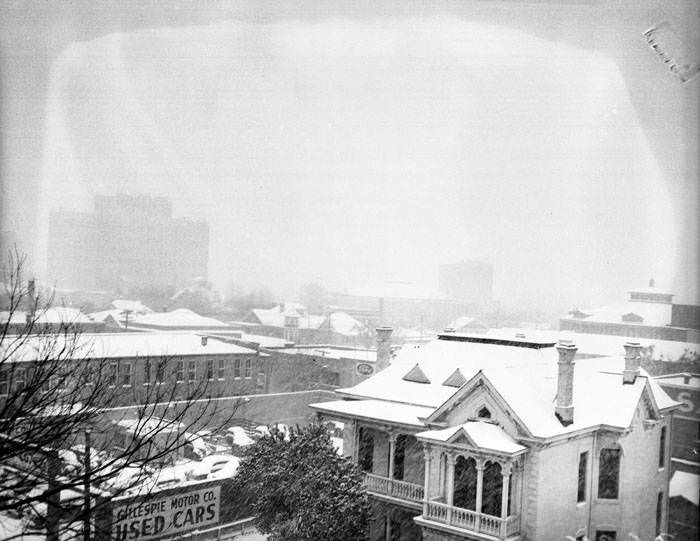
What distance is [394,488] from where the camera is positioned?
7.38m

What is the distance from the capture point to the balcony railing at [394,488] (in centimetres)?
727

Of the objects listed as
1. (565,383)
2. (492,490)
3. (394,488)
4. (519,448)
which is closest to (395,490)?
(394,488)

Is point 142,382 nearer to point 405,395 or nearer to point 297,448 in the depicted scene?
point 297,448

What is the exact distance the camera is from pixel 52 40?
7492 millimetres

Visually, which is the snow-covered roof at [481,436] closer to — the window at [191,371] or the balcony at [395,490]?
the balcony at [395,490]

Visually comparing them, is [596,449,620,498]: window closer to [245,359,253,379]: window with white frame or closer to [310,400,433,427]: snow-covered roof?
[310,400,433,427]: snow-covered roof

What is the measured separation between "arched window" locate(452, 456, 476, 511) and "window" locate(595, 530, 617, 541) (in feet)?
4.94

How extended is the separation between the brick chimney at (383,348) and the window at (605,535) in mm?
3205

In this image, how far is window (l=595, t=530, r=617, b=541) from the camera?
6840mm

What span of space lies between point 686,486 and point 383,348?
3862 millimetres

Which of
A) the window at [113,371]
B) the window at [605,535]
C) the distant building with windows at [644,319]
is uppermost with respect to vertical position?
the distant building with windows at [644,319]

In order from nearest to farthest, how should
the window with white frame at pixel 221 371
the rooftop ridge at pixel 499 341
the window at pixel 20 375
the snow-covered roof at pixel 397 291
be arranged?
the window at pixel 20 375, the rooftop ridge at pixel 499 341, the window with white frame at pixel 221 371, the snow-covered roof at pixel 397 291

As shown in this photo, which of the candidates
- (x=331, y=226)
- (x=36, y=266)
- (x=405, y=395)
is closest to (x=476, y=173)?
(x=331, y=226)

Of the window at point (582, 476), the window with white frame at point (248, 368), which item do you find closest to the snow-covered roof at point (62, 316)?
the window with white frame at point (248, 368)
